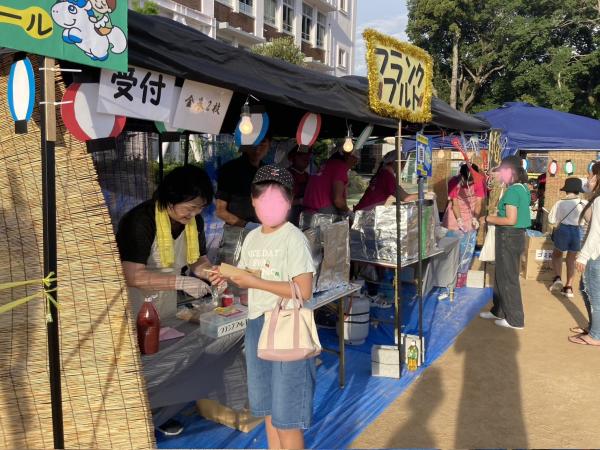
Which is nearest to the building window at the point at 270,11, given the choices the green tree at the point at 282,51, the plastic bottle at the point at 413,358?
the green tree at the point at 282,51

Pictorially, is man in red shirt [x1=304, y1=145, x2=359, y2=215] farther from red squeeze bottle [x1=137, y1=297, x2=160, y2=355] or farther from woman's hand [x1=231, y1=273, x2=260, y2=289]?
woman's hand [x1=231, y1=273, x2=260, y2=289]

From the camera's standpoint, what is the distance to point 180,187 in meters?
2.67

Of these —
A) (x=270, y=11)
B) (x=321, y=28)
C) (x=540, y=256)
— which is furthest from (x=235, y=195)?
(x=321, y=28)

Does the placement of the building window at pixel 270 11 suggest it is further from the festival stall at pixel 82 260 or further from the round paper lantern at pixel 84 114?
the round paper lantern at pixel 84 114

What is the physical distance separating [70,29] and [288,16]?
92.4 feet

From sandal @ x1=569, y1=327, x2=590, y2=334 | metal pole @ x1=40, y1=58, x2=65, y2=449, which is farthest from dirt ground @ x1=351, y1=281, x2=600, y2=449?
metal pole @ x1=40, y1=58, x2=65, y2=449

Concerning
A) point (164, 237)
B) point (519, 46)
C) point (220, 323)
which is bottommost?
point (220, 323)

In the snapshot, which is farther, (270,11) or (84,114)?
(270,11)

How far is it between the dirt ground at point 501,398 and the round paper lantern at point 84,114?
2.42 metres

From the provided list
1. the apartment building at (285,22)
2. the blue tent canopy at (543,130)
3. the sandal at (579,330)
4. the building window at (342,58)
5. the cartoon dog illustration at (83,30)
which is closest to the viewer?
the cartoon dog illustration at (83,30)

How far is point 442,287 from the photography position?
6.80m

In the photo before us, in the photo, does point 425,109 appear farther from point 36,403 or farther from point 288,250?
point 36,403

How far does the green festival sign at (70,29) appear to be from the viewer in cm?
161

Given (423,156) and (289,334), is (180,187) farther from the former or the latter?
(423,156)
